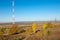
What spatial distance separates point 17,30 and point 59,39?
1021 inches

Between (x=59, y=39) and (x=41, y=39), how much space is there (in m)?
3.55

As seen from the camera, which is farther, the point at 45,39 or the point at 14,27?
the point at 14,27

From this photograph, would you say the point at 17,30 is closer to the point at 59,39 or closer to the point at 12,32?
the point at 12,32

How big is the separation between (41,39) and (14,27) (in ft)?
81.3

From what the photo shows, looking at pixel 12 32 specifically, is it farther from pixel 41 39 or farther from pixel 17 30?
pixel 41 39

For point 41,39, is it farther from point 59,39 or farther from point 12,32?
point 12,32

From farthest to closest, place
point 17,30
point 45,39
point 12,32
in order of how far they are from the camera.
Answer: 1. point 17,30
2. point 12,32
3. point 45,39

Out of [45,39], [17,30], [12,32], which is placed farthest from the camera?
[17,30]

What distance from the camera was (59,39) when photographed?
3681cm

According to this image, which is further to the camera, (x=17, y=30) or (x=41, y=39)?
(x=17, y=30)

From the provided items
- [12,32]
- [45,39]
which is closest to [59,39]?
[45,39]

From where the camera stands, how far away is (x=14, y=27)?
5966 cm

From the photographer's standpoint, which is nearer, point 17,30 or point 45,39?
point 45,39

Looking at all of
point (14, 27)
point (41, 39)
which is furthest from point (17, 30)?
point (41, 39)
